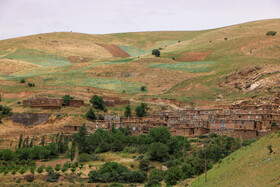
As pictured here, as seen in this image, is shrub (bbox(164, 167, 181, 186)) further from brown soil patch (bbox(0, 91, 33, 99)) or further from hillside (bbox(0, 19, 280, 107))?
brown soil patch (bbox(0, 91, 33, 99))

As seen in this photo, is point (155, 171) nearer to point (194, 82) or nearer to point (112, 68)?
point (194, 82)

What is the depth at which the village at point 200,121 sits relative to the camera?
49.3 metres

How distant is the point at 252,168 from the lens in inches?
1071

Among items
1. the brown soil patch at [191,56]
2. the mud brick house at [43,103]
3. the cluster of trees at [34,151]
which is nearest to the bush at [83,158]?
the cluster of trees at [34,151]

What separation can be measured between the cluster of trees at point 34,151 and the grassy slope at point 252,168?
2225 centimetres

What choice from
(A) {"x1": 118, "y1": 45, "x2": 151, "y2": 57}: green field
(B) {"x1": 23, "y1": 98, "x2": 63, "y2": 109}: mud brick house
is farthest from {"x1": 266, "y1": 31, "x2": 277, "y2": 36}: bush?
(B) {"x1": 23, "y1": 98, "x2": 63, "y2": 109}: mud brick house

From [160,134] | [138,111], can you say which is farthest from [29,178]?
[138,111]

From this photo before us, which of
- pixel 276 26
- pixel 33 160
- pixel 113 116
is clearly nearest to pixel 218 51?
pixel 276 26

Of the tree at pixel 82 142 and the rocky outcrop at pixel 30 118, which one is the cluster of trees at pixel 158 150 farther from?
the rocky outcrop at pixel 30 118

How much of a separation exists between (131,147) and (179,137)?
18.8 ft

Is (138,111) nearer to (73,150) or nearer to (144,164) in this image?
(73,150)

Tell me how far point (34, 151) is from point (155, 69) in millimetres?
52076

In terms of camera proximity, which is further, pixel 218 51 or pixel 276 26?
pixel 276 26

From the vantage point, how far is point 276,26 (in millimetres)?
129250
